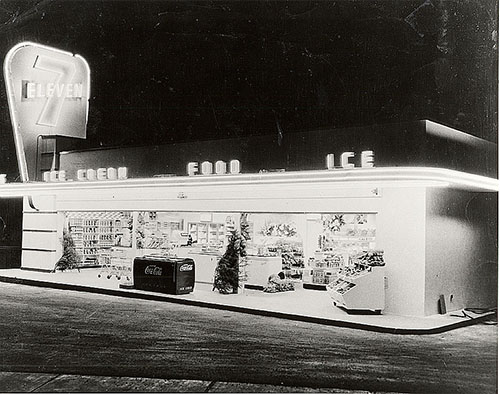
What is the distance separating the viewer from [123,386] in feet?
28.2

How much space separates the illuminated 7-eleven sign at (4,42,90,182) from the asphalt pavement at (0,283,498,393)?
6.21m

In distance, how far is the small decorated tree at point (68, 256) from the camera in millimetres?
18984

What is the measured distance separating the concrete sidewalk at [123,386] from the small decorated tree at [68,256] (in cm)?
1017

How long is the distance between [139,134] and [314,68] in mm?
7918

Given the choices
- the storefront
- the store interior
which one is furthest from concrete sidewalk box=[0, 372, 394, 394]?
the store interior

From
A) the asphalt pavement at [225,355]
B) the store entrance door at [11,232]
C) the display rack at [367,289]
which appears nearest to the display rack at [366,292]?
the display rack at [367,289]

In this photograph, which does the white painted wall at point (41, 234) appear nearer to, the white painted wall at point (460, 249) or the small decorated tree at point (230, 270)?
the small decorated tree at point (230, 270)

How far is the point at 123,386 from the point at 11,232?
13.8 m

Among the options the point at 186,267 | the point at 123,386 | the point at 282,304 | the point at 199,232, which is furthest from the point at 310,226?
the point at 123,386

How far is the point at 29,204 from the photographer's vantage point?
19.8 meters

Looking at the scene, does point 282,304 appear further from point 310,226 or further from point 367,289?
point 310,226

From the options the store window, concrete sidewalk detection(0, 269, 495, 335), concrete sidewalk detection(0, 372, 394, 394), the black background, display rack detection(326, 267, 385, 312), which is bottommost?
concrete sidewalk detection(0, 372, 394, 394)

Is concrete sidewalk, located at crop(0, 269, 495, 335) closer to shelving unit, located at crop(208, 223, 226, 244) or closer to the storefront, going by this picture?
the storefront

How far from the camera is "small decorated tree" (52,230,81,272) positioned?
1898cm
